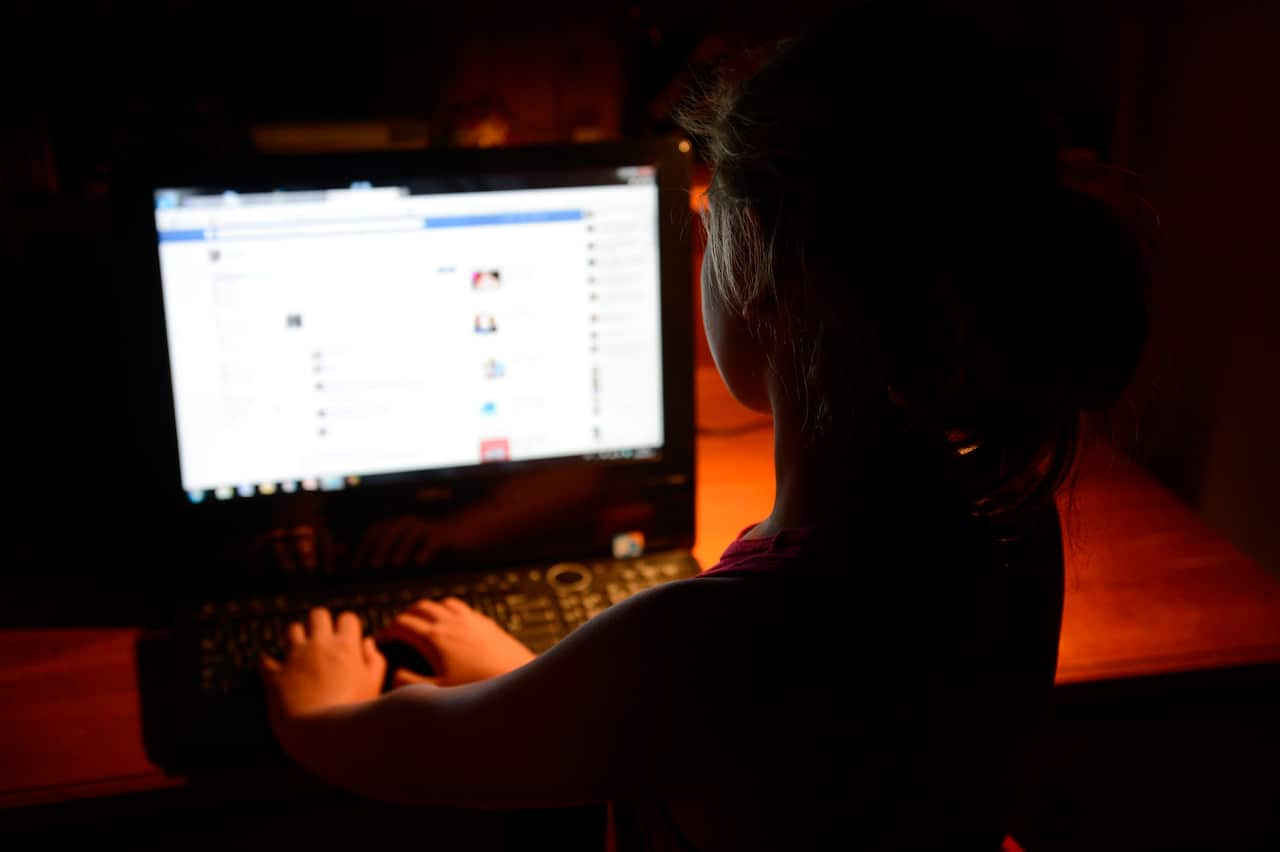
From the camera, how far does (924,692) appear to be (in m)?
0.59

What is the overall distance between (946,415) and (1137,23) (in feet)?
4.33

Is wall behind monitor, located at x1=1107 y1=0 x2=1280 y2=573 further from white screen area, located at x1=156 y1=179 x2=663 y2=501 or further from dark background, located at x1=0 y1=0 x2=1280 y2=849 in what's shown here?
white screen area, located at x1=156 y1=179 x2=663 y2=501

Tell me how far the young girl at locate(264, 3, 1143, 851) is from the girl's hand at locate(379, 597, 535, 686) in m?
0.15

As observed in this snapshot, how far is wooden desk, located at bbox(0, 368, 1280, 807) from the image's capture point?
0.78 metres

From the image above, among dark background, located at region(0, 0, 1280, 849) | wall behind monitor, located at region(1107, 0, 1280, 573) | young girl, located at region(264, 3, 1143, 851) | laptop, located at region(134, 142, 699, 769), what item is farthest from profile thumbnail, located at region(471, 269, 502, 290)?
wall behind monitor, located at region(1107, 0, 1280, 573)

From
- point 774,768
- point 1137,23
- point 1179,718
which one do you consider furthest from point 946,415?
point 1137,23

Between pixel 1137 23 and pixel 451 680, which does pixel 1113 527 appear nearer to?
pixel 451 680

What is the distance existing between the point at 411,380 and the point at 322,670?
296mm

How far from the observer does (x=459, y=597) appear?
97 centimetres

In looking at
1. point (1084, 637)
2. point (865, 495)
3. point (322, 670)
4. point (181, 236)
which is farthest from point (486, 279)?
point (1084, 637)

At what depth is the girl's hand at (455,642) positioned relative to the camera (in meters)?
0.83

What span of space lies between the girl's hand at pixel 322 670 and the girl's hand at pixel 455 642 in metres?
0.03

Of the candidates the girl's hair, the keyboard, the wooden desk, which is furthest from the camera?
the keyboard

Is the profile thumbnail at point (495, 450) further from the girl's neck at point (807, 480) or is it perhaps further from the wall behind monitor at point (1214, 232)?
the wall behind monitor at point (1214, 232)
